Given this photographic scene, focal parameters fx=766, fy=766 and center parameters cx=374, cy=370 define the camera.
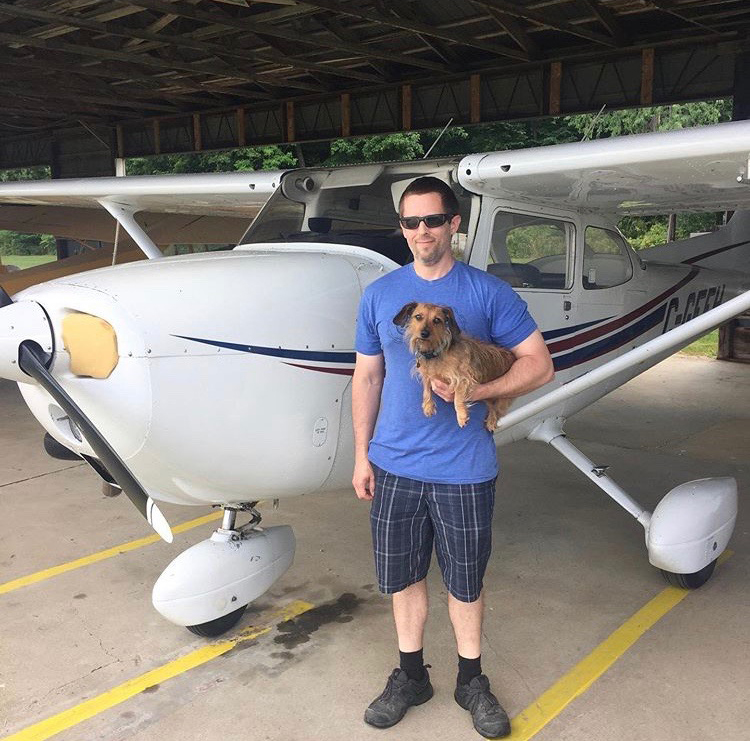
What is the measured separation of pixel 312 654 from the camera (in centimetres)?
328

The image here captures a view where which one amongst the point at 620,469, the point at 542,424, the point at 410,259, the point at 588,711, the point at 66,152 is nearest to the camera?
the point at 588,711

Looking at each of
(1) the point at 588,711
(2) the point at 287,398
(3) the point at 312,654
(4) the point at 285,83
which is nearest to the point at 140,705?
(3) the point at 312,654

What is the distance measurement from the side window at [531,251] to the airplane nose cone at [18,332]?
201 cm

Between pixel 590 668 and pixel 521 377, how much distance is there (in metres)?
1.43

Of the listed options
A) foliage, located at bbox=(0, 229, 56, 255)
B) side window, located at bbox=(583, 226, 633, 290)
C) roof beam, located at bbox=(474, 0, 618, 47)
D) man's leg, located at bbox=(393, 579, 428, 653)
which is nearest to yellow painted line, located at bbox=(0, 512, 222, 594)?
man's leg, located at bbox=(393, 579, 428, 653)

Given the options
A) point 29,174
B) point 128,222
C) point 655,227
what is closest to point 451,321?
point 128,222

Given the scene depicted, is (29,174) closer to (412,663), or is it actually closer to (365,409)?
(365,409)

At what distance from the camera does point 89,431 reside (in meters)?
2.51

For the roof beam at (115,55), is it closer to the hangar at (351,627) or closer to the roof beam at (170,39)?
the roof beam at (170,39)

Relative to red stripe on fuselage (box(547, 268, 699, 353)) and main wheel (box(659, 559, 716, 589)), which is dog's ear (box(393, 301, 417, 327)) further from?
main wheel (box(659, 559, 716, 589))

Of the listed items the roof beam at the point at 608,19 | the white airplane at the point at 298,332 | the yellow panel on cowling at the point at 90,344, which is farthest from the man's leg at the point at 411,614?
the roof beam at the point at 608,19

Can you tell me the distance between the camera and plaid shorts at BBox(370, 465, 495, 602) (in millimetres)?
2549

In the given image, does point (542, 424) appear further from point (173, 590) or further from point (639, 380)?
point (639, 380)

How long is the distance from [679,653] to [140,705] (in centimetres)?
221
